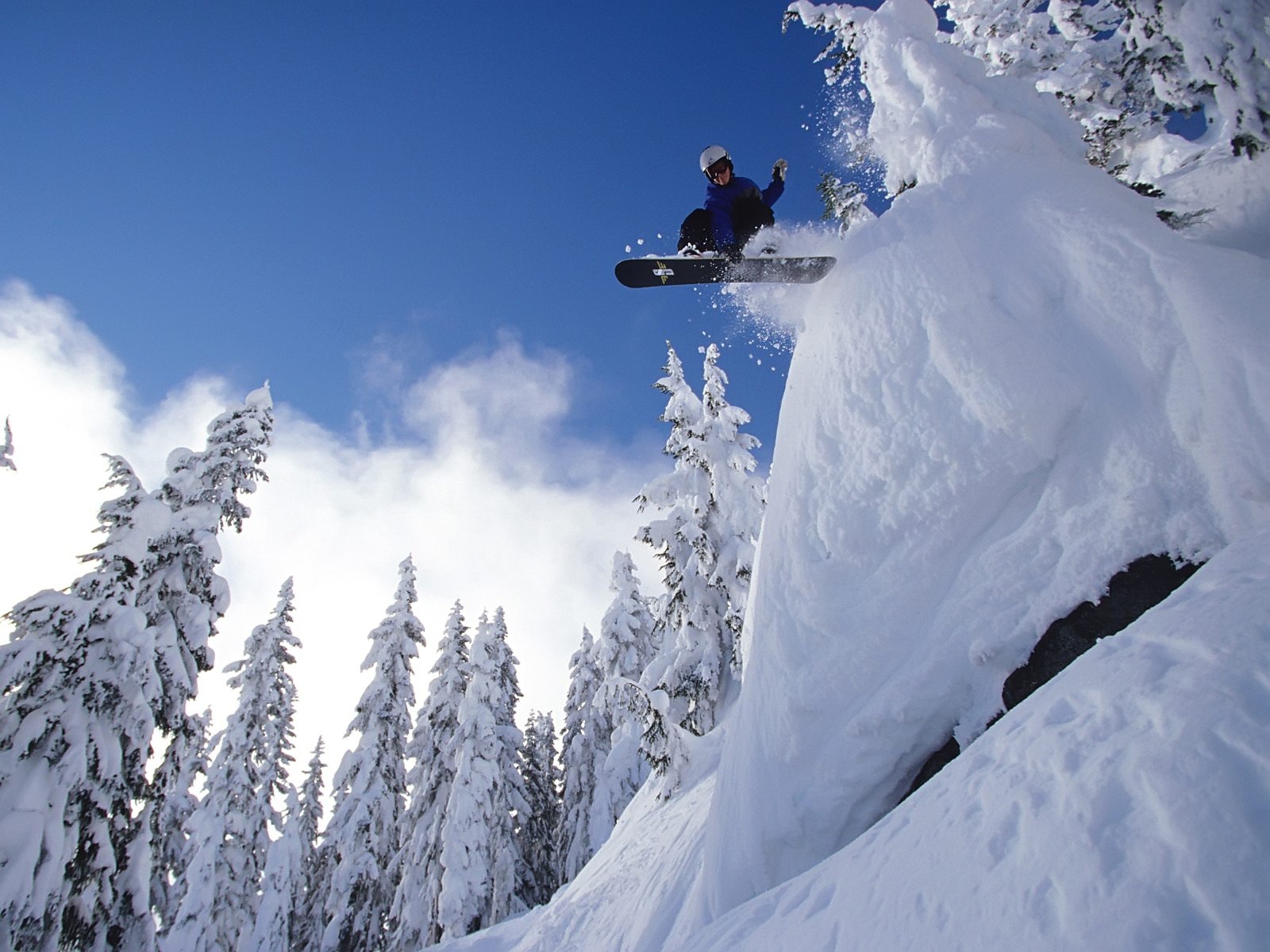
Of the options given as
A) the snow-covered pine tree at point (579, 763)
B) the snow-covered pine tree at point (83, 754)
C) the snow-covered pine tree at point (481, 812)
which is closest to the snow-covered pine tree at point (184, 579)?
the snow-covered pine tree at point (83, 754)

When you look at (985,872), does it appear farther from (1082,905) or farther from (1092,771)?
(1092,771)

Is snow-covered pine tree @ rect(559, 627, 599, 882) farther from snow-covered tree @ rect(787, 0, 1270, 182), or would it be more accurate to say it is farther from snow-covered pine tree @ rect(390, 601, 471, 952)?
snow-covered tree @ rect(787, 0, 1270, 182)

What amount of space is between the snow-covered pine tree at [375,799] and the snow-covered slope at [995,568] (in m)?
19.0

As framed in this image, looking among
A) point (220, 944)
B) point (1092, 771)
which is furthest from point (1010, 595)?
point (220, 944)

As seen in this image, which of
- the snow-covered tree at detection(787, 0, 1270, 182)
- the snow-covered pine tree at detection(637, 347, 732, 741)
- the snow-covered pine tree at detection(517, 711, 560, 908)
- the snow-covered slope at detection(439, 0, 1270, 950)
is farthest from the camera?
the snow-covered pine tree at detection(517, 711, 560, 908)

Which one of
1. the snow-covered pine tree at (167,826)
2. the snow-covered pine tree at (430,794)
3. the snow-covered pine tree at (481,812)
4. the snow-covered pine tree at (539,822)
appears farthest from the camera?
the snow-covered pine tree at (539,822)

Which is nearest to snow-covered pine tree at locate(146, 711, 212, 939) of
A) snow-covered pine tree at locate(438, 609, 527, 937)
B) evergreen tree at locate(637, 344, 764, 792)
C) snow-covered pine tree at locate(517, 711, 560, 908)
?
snow-covered pine tree at locate(438, 609, 527, 937)

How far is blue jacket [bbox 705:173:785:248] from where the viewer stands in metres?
7.39

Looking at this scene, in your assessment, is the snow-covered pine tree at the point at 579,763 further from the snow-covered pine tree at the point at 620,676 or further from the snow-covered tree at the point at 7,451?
the snow-covered tree at the point at 7,451

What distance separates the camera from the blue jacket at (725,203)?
7391 millimetres

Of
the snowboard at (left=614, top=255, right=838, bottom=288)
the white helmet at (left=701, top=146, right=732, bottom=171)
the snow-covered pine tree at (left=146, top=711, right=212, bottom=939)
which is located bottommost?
the snow-covered pine tree at (left=146, top=711, right=212, bottom=939)

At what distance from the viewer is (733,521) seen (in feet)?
52.3

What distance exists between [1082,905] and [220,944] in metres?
26.0

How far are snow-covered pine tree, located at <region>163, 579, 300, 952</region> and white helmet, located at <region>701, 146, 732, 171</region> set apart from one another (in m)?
24.2
